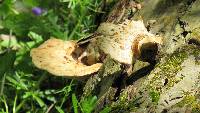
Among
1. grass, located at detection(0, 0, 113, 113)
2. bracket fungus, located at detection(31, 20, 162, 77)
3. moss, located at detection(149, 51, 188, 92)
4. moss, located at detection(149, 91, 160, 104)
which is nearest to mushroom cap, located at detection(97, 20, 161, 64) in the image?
bracket fungus, located at detection(31, 20, 162, 77)

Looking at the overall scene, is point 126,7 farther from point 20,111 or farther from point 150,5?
point 20,111

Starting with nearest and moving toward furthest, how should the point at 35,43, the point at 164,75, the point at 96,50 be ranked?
the point at 164,75
the point at 96,50
the point at 35,43

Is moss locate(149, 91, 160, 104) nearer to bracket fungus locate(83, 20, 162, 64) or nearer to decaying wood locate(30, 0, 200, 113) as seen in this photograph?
decaying wood locate(30, 0, 200, 113)

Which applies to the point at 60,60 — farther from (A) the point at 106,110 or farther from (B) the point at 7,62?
(A) the point at 106,110

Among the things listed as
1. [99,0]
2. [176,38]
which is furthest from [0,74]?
[176,38]

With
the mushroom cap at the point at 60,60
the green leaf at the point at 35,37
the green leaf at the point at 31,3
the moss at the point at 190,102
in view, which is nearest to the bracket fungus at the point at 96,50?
the mushroom cap at the point at 60,60

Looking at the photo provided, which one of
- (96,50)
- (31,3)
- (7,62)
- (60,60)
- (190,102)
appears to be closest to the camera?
(190,102)

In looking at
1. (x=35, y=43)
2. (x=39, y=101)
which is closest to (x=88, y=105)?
(x=39, y=101)
